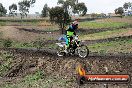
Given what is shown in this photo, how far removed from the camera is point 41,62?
23078 millimetres

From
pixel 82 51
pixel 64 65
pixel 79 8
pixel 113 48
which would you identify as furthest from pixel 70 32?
pixel 79 8

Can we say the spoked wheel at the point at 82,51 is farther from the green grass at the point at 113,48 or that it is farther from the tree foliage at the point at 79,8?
the tree foliage at the point at 79,8

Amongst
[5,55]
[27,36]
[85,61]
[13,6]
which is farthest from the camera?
[13,6]

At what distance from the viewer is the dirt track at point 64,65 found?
65.8ft

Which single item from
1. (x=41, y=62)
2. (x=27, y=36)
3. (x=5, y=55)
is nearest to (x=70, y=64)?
(x=41, y=62)

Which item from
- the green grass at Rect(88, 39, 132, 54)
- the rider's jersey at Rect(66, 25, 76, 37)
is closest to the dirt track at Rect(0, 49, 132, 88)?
the rider's jersey at Rect(66, 25, 76, 37)

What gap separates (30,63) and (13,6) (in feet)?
444

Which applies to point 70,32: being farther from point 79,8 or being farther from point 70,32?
point 79,8

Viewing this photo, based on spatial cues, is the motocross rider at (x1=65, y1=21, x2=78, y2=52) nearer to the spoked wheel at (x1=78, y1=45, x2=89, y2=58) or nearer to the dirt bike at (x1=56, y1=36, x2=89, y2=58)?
the dirt bike at (x1=56, y1=36, x2=89, y2=58)

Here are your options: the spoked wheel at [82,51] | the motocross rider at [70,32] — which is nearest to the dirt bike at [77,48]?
the spoked wheel at [82,51]

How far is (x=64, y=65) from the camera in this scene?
70.6 feet

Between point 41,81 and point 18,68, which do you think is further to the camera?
point 18,68

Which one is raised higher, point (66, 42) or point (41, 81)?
point (66, 42)

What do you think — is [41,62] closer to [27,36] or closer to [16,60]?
[16,60]
